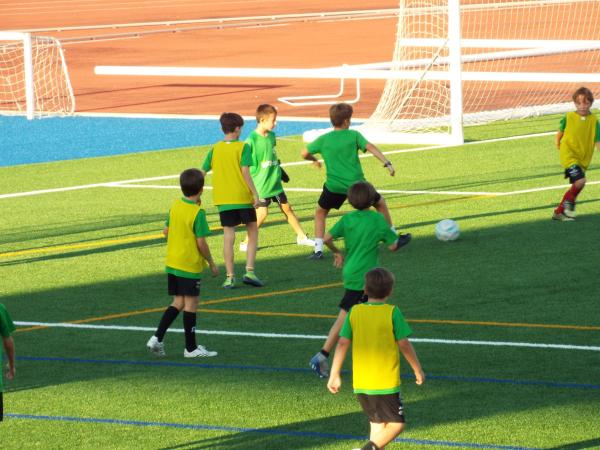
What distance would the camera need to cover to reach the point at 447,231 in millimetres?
16109

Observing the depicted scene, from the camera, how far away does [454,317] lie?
12406 millimetres

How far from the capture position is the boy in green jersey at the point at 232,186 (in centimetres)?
1388

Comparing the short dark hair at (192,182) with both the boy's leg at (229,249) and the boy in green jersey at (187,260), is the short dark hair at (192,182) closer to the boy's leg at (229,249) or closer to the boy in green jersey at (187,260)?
the boy in green jersey at (187,260)

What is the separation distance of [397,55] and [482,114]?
216 cm

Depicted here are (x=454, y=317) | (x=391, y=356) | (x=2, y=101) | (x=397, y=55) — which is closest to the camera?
(x=391, y=356)

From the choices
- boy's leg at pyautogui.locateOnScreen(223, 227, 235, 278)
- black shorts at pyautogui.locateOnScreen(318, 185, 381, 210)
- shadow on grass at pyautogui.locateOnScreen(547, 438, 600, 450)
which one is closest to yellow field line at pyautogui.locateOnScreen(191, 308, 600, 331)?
boy's leg at pyautogui.locateOnScreen(223, 227, 235, 278)

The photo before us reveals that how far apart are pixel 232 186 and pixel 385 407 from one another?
20.5ft

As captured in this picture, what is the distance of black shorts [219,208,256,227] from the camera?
46.3ft

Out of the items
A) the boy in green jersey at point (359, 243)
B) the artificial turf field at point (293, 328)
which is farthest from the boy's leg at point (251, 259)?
the boy in green jersey at point (359, 243)

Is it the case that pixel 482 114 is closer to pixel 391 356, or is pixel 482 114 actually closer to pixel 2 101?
pixel 2 101

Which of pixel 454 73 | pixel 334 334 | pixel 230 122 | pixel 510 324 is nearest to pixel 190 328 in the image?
pixel 334 334

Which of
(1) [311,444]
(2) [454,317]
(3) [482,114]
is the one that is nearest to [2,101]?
(3) [482,114]

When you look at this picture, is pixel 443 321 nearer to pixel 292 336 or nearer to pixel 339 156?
pixel 292 336

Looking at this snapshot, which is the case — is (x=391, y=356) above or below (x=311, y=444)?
above
